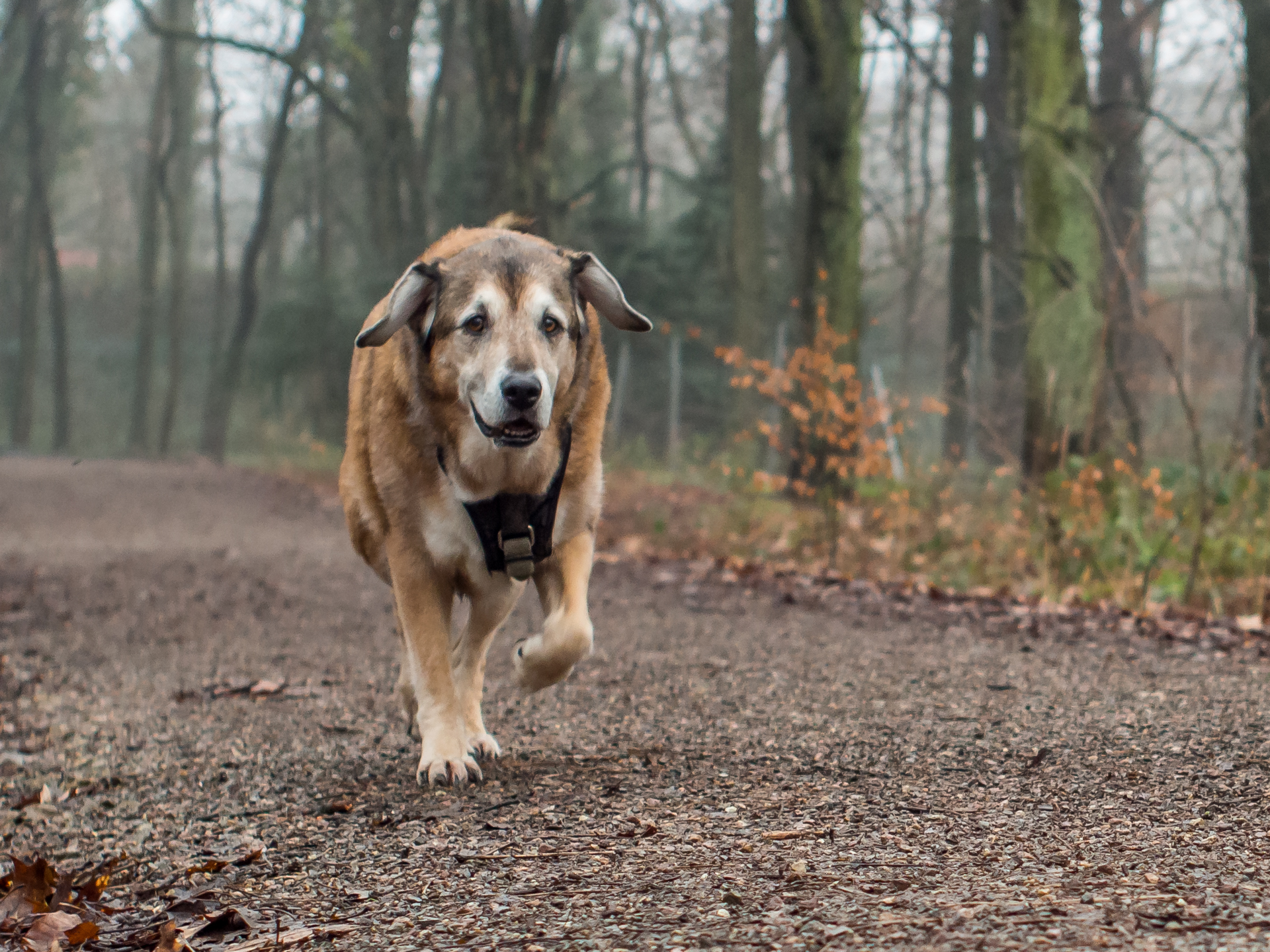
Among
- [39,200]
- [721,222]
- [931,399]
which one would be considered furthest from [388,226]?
[931,399]

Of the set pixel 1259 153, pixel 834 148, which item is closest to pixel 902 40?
pixel 834 148

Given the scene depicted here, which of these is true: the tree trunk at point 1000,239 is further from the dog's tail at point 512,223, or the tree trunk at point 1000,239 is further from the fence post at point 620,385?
the dog's tail at point 512,223

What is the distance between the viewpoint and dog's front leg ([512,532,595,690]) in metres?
3.96

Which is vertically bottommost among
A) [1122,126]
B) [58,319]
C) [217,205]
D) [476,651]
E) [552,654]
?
[476,651]

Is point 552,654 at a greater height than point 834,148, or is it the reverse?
point 834,148

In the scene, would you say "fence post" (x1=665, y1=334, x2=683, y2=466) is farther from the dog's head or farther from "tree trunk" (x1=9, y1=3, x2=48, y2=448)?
"tree trunk" (x1=9, y1=3, x2=48, y2=448)

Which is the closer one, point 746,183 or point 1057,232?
point 1057,232

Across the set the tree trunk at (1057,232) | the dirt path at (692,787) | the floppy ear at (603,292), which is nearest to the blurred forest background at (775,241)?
the tree trunk at (1057,232)

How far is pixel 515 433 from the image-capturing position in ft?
12.6

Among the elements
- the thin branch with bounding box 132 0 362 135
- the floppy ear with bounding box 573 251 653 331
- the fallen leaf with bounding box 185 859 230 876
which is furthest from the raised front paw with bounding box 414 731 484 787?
the thin branch with bounding box 132 0 362 135

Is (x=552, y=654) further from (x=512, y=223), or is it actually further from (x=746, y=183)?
(x=746, y=183)

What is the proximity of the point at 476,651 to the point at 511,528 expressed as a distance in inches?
29.6

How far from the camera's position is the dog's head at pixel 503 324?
12.5 ft

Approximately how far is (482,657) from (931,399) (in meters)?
6.00
